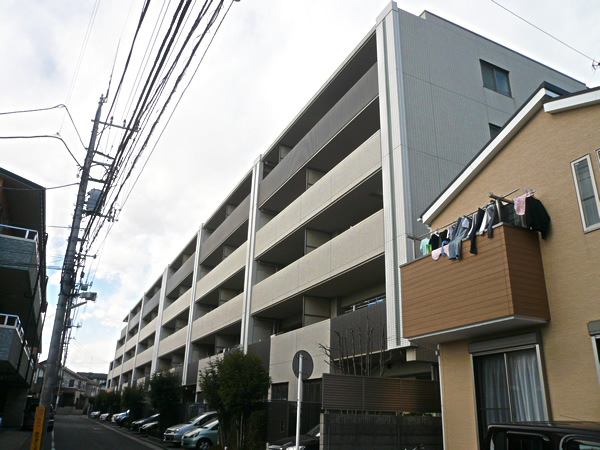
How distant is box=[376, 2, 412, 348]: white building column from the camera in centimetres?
1430

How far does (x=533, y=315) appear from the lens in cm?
890

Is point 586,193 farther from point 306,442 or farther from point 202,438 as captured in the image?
point 202,438

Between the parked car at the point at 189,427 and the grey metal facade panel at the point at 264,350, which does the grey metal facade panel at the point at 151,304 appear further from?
the grey metal facade panel at the point at 264,350

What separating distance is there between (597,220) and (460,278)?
2.69m

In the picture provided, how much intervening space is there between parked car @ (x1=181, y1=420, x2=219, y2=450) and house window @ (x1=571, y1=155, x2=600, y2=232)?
57.1 ft

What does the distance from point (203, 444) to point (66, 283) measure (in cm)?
1002

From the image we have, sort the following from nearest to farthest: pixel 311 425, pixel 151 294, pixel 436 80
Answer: pixel 311 425
pixel 436 80
pixel 151 294

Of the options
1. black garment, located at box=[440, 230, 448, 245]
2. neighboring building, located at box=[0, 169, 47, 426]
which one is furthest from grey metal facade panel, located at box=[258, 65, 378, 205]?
neighboring building, located at box=[0, 169, 47, 426]

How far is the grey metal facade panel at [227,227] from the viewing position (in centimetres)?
2959

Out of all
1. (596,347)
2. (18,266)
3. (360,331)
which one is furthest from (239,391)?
(596,347)

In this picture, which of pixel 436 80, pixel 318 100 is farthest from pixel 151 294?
pixel 436 80

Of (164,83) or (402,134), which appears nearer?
(164,83)

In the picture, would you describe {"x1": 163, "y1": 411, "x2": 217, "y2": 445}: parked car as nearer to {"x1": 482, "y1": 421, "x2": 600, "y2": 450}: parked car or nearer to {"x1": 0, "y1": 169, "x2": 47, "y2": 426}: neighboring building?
{"x1": 0, "y1": 169, "x2": 47, "y2": 426}: neighboring building

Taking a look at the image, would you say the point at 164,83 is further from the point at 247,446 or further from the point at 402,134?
the point at 247,446
